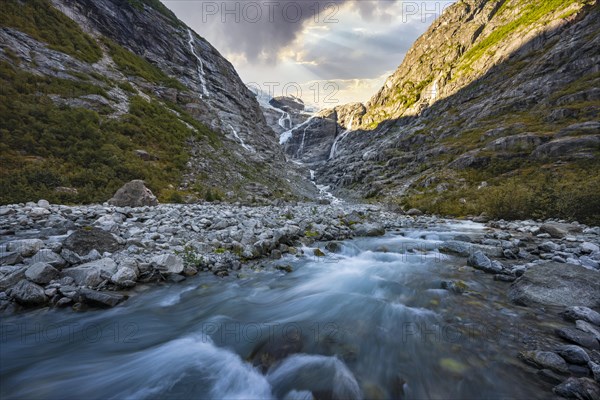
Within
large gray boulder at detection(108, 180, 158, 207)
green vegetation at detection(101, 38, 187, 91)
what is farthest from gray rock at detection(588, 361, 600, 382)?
green vegetation at detection(101, 38, 187, 91)

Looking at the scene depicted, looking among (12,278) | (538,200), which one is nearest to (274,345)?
(12,278)

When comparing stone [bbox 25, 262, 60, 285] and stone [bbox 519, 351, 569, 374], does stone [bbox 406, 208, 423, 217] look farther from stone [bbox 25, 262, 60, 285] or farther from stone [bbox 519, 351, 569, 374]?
stone [bbox 25, 262, 60, 285]

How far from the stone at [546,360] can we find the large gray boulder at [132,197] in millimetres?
16376

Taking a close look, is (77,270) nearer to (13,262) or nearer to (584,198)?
(13,262)

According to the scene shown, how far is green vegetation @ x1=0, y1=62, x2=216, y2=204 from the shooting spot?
45.2 feet

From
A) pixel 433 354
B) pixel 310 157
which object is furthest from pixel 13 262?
pixel 310 157

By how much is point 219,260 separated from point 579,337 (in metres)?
8.13

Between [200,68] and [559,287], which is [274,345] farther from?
[200,68]

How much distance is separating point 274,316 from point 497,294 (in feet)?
17.9

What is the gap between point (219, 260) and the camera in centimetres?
811

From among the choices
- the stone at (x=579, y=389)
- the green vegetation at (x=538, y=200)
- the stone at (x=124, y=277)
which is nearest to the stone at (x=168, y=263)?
the stone at (x=124, y=277)

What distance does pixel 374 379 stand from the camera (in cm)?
383

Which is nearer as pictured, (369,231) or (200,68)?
(369,231)

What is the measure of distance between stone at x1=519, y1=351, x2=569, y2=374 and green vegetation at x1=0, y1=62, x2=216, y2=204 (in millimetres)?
18277
